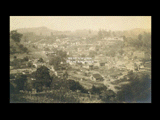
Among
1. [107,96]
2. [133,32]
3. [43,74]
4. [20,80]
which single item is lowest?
[107,96]

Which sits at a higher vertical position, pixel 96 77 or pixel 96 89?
pixel 96 77

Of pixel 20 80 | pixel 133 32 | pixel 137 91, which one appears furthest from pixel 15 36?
pixel 137 91

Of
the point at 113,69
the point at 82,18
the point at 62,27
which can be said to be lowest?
the point at 113,69

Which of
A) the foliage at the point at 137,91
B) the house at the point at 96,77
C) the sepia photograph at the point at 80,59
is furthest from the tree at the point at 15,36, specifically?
the foliage at the point at 137,91

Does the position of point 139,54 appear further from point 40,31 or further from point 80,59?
point 40,31

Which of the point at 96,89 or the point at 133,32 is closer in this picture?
the point at 96,89

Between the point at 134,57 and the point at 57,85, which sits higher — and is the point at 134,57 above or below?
above

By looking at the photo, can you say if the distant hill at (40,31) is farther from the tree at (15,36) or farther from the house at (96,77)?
the house at (96,77)
